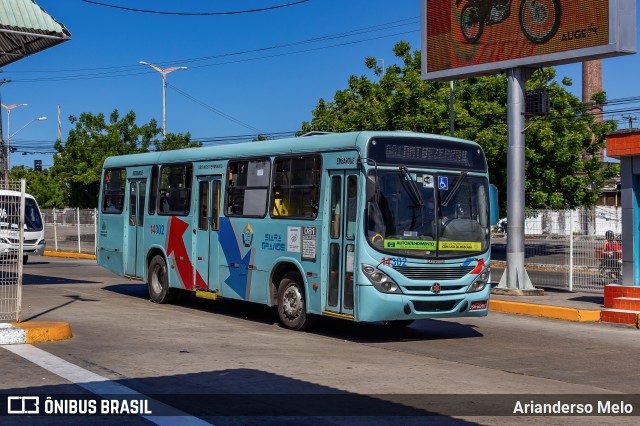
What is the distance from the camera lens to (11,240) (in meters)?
13.7

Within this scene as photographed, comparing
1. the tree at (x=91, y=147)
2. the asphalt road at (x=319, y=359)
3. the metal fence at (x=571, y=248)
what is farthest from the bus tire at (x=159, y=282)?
the tree at (x=91, y=147)

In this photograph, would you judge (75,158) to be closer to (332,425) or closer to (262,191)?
(262,191)

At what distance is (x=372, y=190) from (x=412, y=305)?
5.76ft

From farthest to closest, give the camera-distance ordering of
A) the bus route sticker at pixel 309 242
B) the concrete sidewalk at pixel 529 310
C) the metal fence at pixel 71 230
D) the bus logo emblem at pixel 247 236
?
the metal fence at pixel 71 230 < the bus logo emblem at pixel 247 236 < the bus route sticker at pixel 309 242 < the concrete sidewalk at pixel 529 310

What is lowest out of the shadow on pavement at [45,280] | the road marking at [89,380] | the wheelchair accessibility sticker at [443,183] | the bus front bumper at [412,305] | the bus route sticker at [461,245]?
the road marking at [89,380]

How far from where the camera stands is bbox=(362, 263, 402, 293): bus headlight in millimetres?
12648

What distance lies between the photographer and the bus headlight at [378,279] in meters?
12.6

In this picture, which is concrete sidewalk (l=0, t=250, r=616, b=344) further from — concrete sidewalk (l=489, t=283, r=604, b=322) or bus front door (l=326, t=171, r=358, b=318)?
bus front door (l=326, t=171, r=358, b=318)

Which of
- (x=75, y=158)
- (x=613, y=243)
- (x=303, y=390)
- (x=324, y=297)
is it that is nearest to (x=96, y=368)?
(x=303, y=390)

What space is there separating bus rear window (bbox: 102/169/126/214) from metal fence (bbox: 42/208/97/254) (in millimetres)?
19949

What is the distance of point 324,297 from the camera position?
43.8 feet

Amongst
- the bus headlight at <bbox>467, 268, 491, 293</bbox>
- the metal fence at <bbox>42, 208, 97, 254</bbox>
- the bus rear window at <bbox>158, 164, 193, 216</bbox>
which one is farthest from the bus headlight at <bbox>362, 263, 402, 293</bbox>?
the metal fence at <bbox>42, 208, 97, 254</bbox>

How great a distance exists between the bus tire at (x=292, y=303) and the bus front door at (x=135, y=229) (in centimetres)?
537

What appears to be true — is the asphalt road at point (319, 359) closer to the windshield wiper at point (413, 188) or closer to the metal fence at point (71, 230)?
the windshield wiper at point (413, 188)
